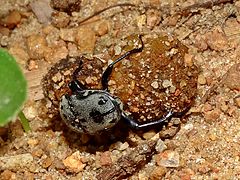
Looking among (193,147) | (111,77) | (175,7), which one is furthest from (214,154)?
(175,7)

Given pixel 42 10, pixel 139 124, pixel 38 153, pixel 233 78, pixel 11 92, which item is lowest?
pixel 38 153

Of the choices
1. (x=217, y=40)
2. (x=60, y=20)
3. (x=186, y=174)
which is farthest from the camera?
(x=60, y=20)

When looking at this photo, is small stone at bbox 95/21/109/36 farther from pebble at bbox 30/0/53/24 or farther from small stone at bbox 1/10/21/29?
small stone at bbox 1/10/21/29

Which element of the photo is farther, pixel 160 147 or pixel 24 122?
pixel 24 122

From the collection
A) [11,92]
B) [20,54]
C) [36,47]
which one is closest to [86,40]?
[36,47]

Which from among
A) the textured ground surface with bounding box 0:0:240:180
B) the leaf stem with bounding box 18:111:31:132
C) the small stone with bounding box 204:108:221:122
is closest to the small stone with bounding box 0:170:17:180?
the textured ground surface with bounding box 0:0:240:180

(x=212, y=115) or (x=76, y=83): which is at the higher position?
(x=76, y=83)

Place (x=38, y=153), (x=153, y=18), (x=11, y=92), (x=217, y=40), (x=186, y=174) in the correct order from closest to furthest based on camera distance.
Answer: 1. (x=11, y=92)
2. (x=186, y=174)
3. (x=38, y=153)
4. (x=217, y=40)
5. (x=153, y=18)

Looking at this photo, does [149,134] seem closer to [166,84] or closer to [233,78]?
[166,84]
